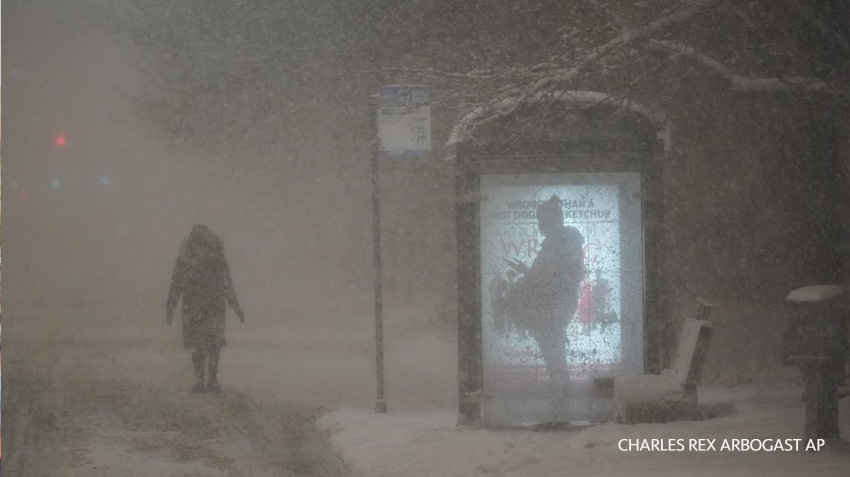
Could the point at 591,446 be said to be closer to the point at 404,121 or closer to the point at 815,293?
the point at 815,293

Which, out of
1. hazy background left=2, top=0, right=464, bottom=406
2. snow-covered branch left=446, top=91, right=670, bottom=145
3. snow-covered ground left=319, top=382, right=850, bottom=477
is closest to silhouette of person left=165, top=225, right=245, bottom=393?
hazy background left=2, top=0, right=464, bottom=406

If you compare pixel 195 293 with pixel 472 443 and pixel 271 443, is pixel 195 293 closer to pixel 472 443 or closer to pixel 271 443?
pixel 271 443

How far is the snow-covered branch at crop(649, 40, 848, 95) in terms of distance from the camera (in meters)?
4.47

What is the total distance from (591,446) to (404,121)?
75.0 inches

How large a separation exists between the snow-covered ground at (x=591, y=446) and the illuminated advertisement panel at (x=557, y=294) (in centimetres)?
21

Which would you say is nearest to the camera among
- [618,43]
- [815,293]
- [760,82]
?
[815,293]

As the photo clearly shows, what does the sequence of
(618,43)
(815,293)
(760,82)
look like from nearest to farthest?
1. (815,293)
2. (618,43)
3. (760,82)

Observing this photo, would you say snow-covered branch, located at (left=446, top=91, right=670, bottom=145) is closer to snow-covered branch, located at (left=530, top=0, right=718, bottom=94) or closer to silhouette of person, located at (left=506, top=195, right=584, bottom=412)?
snow-covered branch, located at (left=530, top=0, right=718, bottom=94)

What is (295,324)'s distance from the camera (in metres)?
4.52

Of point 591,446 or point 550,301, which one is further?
point 550,301

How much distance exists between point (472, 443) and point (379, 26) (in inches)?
87.6

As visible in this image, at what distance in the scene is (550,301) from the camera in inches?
180

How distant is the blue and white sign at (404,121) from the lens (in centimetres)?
444

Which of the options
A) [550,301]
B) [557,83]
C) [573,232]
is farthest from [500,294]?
[557,83]
